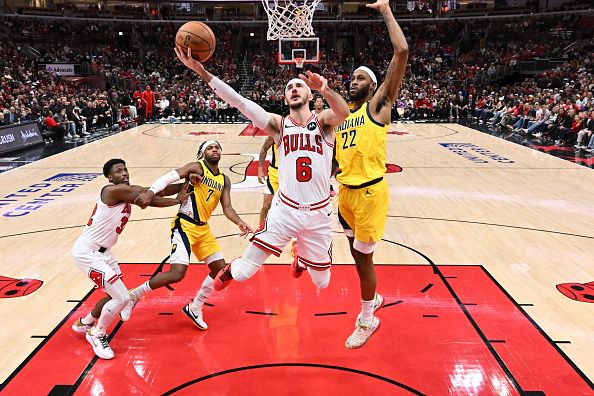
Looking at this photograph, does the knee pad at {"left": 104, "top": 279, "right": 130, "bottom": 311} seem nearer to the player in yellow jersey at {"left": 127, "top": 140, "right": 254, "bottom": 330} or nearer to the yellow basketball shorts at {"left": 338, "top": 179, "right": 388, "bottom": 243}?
the player in yellow jersey at {"left": 127, "top": 140, "right": 254, "bottom": 330}

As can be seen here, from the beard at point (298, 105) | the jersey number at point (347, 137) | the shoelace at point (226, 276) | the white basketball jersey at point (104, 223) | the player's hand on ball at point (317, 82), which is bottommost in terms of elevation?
the shoelace at point (226, 276)

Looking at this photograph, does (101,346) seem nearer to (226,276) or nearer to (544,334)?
(226,276)

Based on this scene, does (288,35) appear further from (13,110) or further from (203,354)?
(203,354)

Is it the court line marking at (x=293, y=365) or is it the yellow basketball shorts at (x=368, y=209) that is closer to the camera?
the court line marking at (x=293, y=365)

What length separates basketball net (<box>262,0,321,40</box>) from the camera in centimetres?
1600

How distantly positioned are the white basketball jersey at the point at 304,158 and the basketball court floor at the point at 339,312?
1287mm

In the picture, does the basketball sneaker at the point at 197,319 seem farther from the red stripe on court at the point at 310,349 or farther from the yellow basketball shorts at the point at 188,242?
the yellow basketball shorts at the point at 188,242

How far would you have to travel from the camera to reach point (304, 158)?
3893 mm

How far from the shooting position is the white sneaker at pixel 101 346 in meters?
4.09

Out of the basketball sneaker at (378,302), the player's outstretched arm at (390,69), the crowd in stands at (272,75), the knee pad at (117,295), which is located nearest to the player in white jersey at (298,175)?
the player's outstretched arm at (390,69)

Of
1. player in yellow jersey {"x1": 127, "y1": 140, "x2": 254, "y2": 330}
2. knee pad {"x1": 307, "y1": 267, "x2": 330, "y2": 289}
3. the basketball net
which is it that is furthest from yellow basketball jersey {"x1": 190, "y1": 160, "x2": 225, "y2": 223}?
the basketball net

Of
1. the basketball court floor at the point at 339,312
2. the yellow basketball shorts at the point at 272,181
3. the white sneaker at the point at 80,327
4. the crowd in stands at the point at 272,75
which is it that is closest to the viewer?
the basketball court floor at the point at 339,312

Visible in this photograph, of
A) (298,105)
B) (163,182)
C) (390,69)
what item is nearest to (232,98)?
(298,105)

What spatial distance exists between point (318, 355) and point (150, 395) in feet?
4.20
